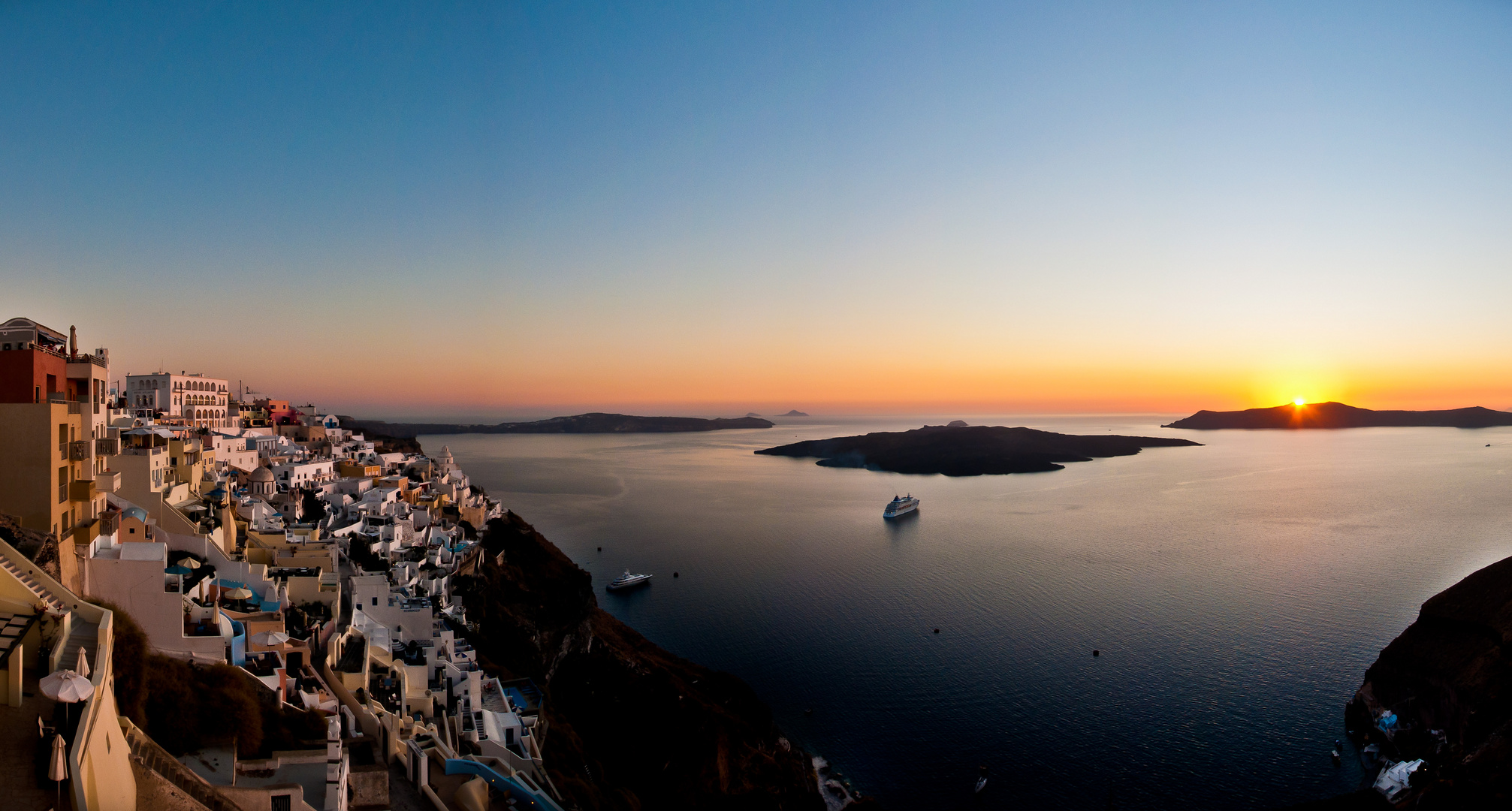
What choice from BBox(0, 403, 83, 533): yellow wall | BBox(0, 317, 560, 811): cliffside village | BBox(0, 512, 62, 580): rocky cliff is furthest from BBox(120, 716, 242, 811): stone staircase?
BBox(0, 403, 83, 533): yellow wall

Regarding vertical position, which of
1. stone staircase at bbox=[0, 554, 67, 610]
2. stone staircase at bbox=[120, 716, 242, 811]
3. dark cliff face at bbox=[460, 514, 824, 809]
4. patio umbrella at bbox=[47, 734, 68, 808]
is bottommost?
dark cliff face at bbox=[460, 514, 824, 809]

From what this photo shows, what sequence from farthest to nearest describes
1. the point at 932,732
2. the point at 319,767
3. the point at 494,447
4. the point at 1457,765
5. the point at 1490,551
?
the point at 494,447 < the point at 1490,551 < the point at 932,732 < the point at 1457,765 < the point at 319,767

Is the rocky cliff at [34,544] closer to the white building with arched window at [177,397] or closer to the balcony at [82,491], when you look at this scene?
the balcony at [82,491]

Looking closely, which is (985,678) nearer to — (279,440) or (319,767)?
(319,767)

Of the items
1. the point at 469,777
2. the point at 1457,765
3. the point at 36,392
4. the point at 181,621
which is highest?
the point at 36,392

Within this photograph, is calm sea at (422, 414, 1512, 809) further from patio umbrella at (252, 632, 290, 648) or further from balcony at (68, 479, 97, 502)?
balcony at (68, 479, 97, 502)

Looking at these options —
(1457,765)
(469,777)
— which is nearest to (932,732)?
(1457,765)

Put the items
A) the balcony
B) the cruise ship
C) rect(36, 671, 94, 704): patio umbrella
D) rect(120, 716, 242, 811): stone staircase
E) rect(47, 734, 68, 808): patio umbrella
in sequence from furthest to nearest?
the cruise ship < the balcony < rect(120, 716, 242, 811): stone staircase < rect(36, 671, 94, 704): patio umbrella < rect(47, 734, 68, 808): patio umbrella
